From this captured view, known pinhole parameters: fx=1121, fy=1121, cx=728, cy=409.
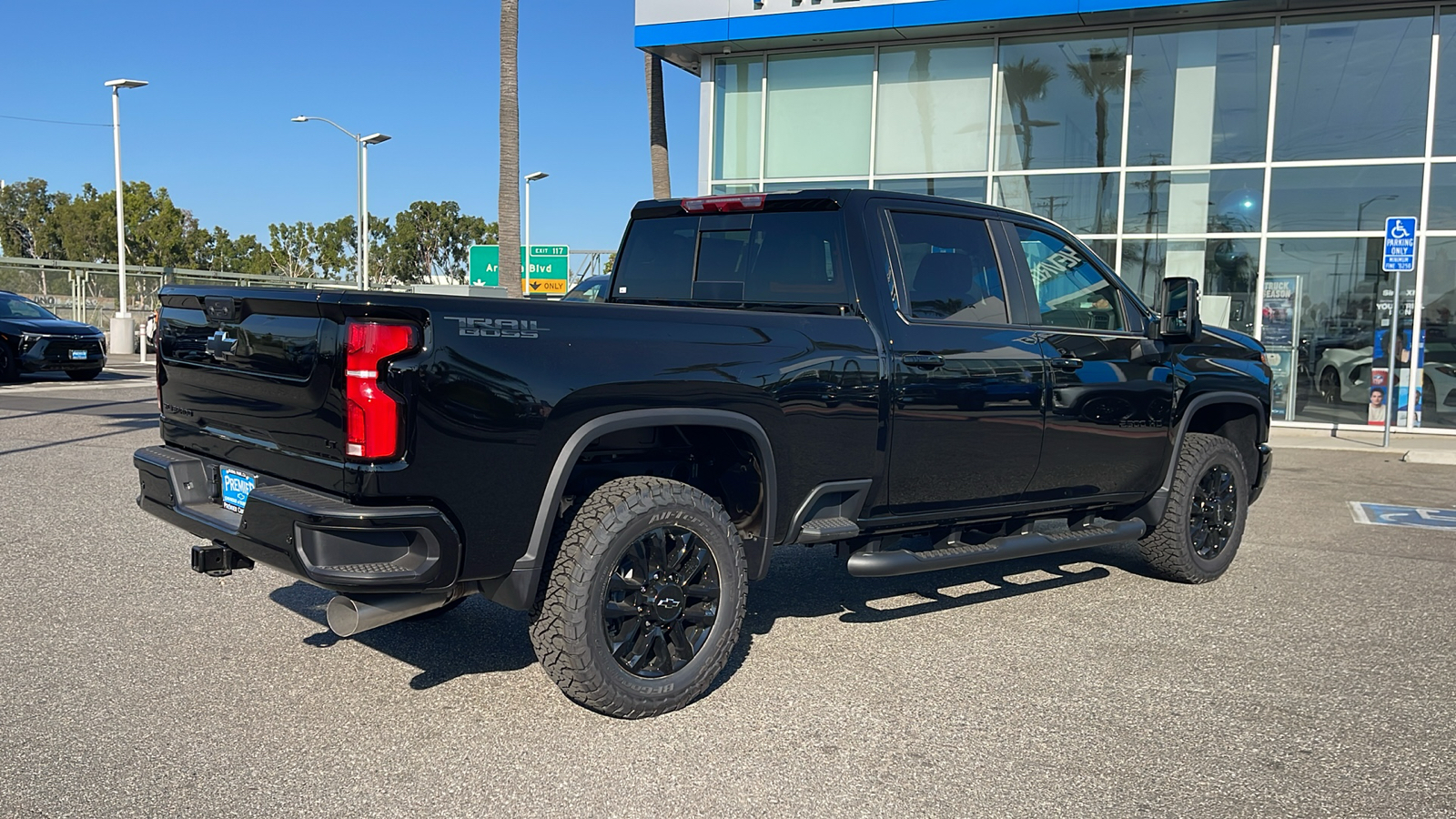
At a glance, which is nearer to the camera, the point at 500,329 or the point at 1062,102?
the point at 500,329

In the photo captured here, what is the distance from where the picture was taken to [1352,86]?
15.0 meters

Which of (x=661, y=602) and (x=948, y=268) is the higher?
(x=948, y=268)

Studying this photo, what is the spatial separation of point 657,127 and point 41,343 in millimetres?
10998

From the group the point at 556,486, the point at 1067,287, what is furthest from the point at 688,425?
the point at 1067,287

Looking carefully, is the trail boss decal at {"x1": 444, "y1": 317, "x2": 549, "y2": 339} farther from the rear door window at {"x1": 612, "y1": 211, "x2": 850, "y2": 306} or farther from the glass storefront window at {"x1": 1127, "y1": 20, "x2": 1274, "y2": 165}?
the glass storefront window at {"x1": 1127, "y1": 20, "x2": 1274, "y2": 165}

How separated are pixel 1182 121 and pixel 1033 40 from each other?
7.98 ft

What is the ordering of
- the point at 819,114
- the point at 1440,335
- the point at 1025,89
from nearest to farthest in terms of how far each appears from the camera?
the point at 1440,335 → the point at 1025,89 → the point at 819,114

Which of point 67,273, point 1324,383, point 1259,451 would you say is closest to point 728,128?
point 1324,383

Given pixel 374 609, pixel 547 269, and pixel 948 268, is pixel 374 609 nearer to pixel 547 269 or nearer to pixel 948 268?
pixel 948 268

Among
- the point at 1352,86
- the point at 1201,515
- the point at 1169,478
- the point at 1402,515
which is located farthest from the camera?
the point at 1352,86

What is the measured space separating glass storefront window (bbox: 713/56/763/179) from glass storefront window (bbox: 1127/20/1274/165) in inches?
224

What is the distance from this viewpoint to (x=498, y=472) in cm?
358

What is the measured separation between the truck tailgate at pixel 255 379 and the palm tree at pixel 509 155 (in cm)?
1602

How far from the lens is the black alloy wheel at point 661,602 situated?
3.96 meters
